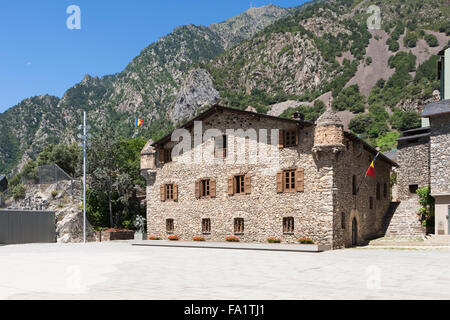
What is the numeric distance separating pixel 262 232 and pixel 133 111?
139 m

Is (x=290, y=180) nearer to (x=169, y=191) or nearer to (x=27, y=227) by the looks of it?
(x=169, y=191)

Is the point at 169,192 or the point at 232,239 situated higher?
the point at 169,192

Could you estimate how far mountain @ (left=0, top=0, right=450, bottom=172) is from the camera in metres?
142

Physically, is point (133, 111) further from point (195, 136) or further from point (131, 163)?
point (195, 136)

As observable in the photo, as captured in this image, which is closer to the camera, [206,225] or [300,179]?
[300,179]

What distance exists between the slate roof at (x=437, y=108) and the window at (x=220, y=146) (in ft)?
48.2

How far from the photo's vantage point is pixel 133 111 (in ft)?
527

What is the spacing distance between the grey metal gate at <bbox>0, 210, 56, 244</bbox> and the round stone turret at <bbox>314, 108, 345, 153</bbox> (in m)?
25.6

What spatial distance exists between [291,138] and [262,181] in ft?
11.7

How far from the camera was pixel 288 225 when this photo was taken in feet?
91.7

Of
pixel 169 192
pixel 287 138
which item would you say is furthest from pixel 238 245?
pixel 169 192

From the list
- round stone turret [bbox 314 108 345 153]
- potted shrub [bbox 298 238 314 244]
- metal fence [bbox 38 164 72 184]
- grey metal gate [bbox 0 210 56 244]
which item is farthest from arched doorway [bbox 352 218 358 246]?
metal fence [bbox 38 164 72 184]
